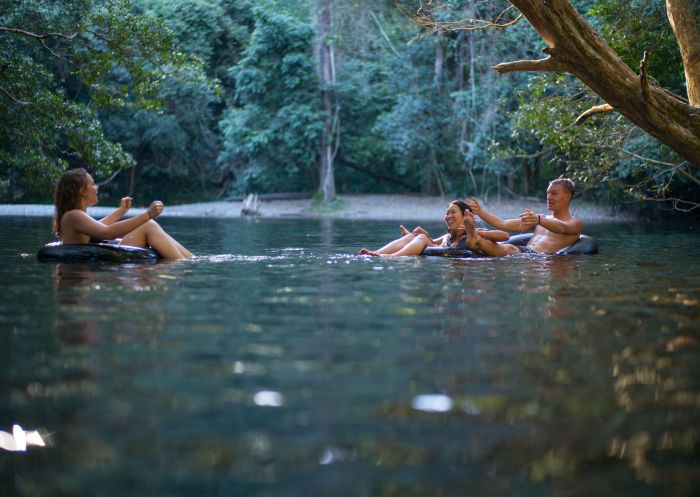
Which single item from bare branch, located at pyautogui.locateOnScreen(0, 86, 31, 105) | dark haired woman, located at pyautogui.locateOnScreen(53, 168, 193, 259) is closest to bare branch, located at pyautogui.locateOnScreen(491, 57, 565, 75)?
dark haired woman, located at pyautogui.locateOnScreen(53, 168, 193, 259)

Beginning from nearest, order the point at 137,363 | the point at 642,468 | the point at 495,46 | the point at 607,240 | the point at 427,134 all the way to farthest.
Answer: the point at 642,468 → the point at 137,363 → the point at 607,240 → the point at 495,46 → the point at 427,134

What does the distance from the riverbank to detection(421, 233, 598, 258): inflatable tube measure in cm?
1425

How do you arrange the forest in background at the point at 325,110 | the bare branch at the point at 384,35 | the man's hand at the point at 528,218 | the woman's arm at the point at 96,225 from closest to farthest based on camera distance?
the woman's arm at the point at 96,225 < the man's hand at the point at 528,218 < the forest in background at the point at 325,110 < the bare branch at the point at 384,35

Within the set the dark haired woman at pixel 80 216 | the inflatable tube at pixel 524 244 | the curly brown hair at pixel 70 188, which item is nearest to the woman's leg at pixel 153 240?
the dark haired woman at pixel 80 216

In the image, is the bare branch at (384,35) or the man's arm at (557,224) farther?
the bare branch at (384,35)

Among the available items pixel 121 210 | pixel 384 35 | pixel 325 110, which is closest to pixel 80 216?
pixel 121 210

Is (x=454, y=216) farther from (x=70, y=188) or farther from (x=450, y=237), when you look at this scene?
(x=70, y=188)

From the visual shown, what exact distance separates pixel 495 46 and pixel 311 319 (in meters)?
24.1

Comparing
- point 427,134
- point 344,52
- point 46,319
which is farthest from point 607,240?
point 344,52

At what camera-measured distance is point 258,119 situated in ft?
103

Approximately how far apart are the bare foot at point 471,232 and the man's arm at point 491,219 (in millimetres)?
99

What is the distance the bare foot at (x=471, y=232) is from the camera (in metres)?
10.0

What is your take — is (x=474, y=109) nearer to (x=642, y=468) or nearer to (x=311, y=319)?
(x=311, y=319)

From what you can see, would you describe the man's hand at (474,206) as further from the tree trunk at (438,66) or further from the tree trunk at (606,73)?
the tree trunk at (438,66)
